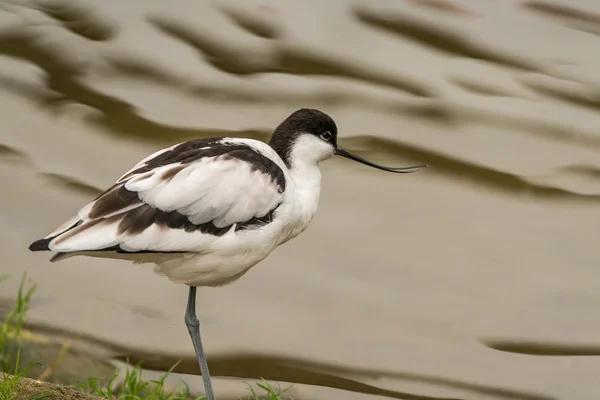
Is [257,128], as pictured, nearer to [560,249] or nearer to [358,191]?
[358,191]

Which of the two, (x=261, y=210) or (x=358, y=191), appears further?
(x=358, y=191)

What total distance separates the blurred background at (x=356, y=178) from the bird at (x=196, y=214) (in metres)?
1.99

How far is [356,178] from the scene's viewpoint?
8016 millimetres

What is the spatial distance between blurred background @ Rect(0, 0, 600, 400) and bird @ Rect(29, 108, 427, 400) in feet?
6.52

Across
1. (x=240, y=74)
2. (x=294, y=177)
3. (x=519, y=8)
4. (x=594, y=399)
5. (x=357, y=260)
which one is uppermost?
(x=519, y=8)

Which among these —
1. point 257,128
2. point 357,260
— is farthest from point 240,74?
point 357,260

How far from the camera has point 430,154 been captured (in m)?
8.30

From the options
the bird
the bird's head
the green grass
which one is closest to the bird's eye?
the bird's head

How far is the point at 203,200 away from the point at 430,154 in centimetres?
405

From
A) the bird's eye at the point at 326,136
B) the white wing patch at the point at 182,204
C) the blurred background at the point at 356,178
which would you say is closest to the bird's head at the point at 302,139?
the bird's eye at the point at 326,136

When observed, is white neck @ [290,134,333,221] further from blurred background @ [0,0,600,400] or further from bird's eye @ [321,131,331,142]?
blurred background @ [0,0,600,400]

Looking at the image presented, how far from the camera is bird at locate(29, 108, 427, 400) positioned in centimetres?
433

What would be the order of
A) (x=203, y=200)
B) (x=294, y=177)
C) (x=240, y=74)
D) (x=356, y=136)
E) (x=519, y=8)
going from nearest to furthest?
(x=203, y=200), (x=294, y=177), (x=356, y=136), (x=240, y=74), (x=519, y=8)

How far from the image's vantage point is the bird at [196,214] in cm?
433
